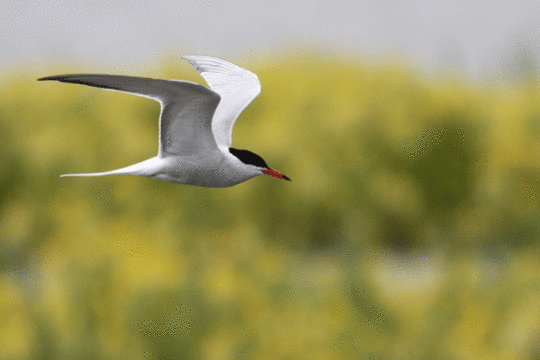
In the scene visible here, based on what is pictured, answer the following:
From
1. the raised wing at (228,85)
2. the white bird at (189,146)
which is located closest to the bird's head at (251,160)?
the white bird at (189,146)

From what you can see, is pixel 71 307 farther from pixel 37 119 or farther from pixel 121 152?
pixel 37 119

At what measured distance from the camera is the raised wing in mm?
677

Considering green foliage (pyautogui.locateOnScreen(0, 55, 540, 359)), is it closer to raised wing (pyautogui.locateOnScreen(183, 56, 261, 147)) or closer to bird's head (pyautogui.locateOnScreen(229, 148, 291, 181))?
raised wing (pyautogui.locateOnScreen(183, 56, 261, 147))

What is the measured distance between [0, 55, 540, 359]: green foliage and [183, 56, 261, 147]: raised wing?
353 mm

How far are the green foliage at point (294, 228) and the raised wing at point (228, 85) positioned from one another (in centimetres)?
35

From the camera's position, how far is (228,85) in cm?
73

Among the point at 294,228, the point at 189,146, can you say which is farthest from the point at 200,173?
the point at 294,228

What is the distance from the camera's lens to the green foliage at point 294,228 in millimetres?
957

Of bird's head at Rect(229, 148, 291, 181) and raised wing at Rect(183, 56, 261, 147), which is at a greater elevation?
raised wing at Rect(183, 56, 261, 147)

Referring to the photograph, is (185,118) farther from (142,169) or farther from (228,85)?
(228,85)

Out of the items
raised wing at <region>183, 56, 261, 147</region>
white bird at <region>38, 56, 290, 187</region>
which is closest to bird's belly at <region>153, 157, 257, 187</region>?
white bird at <region>38, 56, 290, 187</region>

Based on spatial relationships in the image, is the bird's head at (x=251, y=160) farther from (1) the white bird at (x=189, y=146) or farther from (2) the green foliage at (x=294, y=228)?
(2) the green foliage at (x=294, y=228)

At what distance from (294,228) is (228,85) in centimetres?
112

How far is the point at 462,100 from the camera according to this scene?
7.02ft
